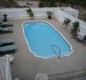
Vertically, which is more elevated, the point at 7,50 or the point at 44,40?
the point at 7,50

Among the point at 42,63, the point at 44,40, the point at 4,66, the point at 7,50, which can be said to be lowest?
the point at 44,40

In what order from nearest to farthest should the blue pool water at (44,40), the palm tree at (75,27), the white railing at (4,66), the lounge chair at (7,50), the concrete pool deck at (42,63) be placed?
the white railing at (4,66)
the concrete pool deck at (42,63)
the lounge chair at (7,50)
the blue pool water at (44,40)
the palm tree at (75,27)

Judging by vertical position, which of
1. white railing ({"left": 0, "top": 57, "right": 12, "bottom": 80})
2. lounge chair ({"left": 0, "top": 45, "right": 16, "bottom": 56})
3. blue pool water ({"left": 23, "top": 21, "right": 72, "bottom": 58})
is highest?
white railing ({"left": 0, "top": 57, "right": 12, "bottom": 80})

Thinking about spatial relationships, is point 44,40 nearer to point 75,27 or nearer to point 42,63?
point 75,27

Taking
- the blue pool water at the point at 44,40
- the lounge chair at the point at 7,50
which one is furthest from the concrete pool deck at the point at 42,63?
the blue pool water at the point at 44,40

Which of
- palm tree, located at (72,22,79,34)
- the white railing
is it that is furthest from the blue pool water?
the white railing

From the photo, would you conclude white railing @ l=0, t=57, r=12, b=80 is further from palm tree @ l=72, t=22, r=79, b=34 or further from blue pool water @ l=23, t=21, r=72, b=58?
palm tree @ l=72, t=22, r=79, b=34

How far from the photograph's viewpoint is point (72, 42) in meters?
14.2

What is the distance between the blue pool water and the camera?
A: 1330cm

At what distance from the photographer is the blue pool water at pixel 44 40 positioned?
1330 cm

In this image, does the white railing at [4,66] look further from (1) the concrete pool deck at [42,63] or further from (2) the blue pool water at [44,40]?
(2) the blue pool water at [44,40]

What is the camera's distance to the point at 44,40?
629 inches

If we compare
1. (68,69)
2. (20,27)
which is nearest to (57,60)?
(68,69)

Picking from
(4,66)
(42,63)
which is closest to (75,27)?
(42,63)
